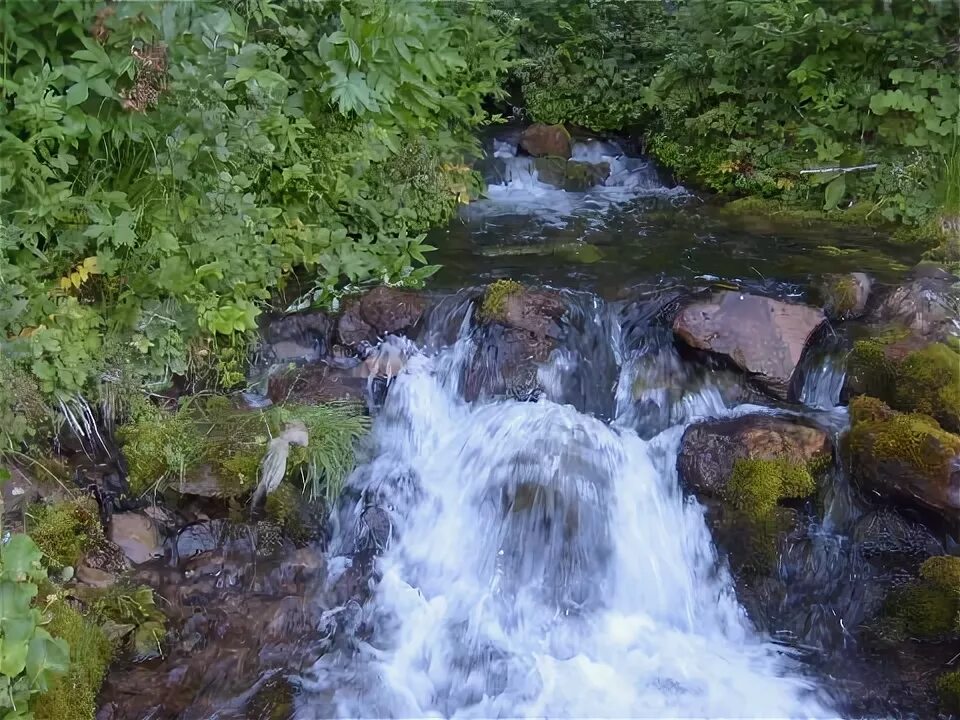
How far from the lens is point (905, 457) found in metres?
3.86

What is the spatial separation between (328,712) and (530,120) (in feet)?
22.5

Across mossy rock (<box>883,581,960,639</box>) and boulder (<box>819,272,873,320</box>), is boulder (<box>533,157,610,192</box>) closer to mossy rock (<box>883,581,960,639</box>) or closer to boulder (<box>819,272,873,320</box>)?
boulder (<box>819,272,873,320</box>)

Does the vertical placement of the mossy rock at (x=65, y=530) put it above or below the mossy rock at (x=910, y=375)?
below

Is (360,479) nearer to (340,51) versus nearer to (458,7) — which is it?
(340,51)

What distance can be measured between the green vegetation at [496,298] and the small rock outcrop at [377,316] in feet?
1.37

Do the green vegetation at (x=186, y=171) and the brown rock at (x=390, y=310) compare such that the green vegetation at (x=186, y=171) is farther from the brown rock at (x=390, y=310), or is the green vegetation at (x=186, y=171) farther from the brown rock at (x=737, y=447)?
the brown rock at (x=737, y=447)

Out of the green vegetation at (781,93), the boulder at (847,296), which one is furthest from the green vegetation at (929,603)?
the green vegetation at (781,93)

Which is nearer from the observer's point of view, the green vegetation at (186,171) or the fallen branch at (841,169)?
the green vegetation at (186,171)

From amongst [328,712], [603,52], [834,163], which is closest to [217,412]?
[328,712]

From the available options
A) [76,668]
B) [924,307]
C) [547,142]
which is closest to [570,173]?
[547,142]

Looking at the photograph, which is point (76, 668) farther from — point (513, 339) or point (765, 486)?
point (765, 486)

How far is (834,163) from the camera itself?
21.8 ft

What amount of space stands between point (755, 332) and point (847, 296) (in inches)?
30.8

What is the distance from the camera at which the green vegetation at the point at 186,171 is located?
363 centimetres
